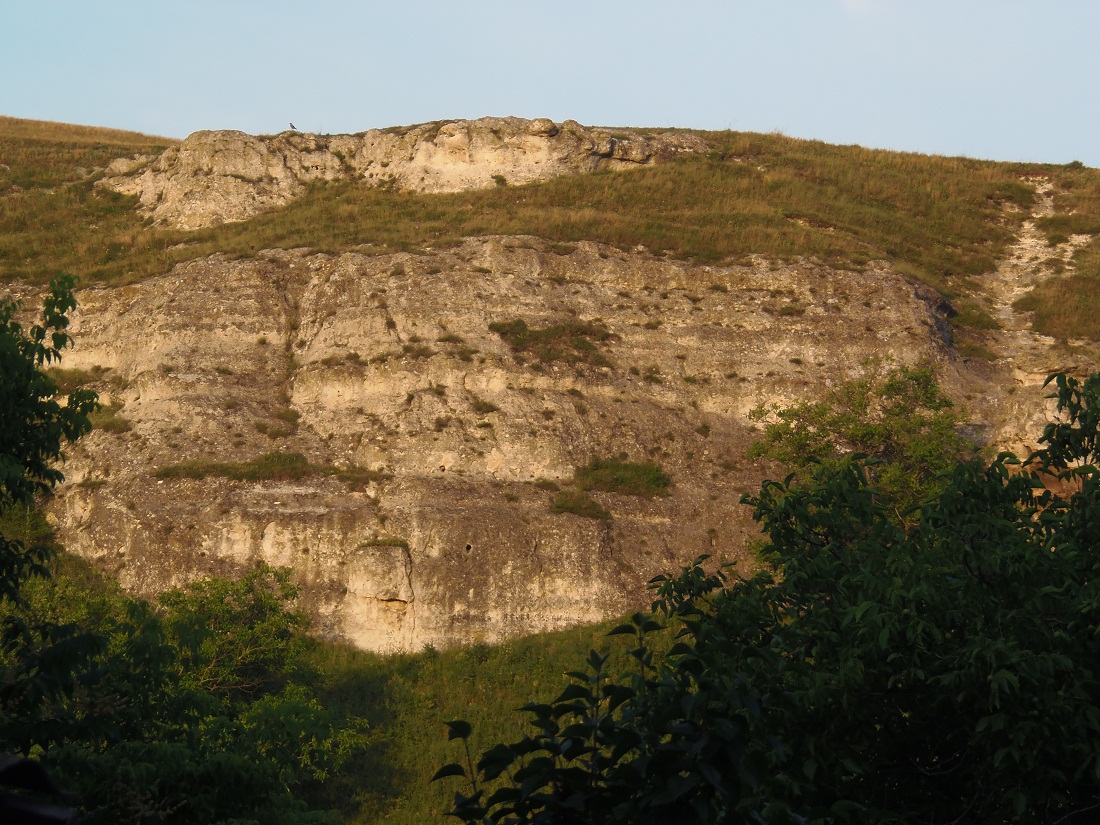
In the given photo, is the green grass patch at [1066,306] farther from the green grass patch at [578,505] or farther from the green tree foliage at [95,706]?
the green tree foliage at [95,706]

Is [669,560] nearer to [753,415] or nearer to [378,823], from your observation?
[753,415]

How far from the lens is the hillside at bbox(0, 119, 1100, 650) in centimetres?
3422

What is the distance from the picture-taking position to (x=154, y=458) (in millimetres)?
36875

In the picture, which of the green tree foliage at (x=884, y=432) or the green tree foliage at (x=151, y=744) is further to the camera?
the green tree foliage at (x=884, y=432)

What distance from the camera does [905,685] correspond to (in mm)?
11055

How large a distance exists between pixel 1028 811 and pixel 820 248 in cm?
3799

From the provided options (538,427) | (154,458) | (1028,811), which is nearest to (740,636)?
(1028,811)

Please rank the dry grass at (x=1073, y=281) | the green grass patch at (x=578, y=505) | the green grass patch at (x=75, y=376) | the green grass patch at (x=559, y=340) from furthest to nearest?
the dry grass at (x=1073, y=281)
the green grass patch at (x=75, y=376)
the green grass patch at (x=559, y=340)
the green grass patch at (x=578, y=505)

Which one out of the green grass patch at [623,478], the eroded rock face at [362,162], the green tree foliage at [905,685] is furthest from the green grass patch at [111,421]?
the green tree foliage at [905,685]

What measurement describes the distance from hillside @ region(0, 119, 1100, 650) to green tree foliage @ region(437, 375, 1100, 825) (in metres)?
21.7

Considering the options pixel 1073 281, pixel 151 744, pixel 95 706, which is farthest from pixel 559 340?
pixel 95 706

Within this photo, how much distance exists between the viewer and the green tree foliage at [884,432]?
33.4 meters

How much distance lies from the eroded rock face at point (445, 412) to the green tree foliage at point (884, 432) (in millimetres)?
2184

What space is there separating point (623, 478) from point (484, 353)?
677 centimetres
